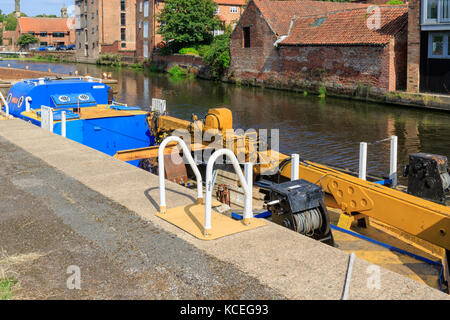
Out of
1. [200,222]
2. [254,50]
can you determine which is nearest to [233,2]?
[254,50]

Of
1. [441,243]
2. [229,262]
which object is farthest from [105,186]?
[441,243]

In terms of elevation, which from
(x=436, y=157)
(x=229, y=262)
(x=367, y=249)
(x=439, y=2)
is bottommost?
(x=367, y=249)

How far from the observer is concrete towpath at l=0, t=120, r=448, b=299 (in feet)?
15.1

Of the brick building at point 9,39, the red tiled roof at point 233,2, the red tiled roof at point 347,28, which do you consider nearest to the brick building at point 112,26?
the red tiled roof at point 233,2

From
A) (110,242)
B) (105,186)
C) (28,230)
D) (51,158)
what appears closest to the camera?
(110,242)

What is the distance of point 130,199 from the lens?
23.6ft

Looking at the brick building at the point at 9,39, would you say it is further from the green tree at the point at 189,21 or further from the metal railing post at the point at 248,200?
the metal railing post at the point at 248,200

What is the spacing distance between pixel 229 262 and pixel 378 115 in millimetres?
22588

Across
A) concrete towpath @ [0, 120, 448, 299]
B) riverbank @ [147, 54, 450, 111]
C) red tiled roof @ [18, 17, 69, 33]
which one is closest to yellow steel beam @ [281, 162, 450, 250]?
concrete towpath @ [0, 120, 448, 299]

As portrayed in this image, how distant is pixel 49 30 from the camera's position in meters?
123

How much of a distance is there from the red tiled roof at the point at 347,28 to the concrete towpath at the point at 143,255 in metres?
26.8

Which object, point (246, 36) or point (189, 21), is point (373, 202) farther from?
point (189, 21)

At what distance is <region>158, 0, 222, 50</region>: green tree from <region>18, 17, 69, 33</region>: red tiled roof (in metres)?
72.4
